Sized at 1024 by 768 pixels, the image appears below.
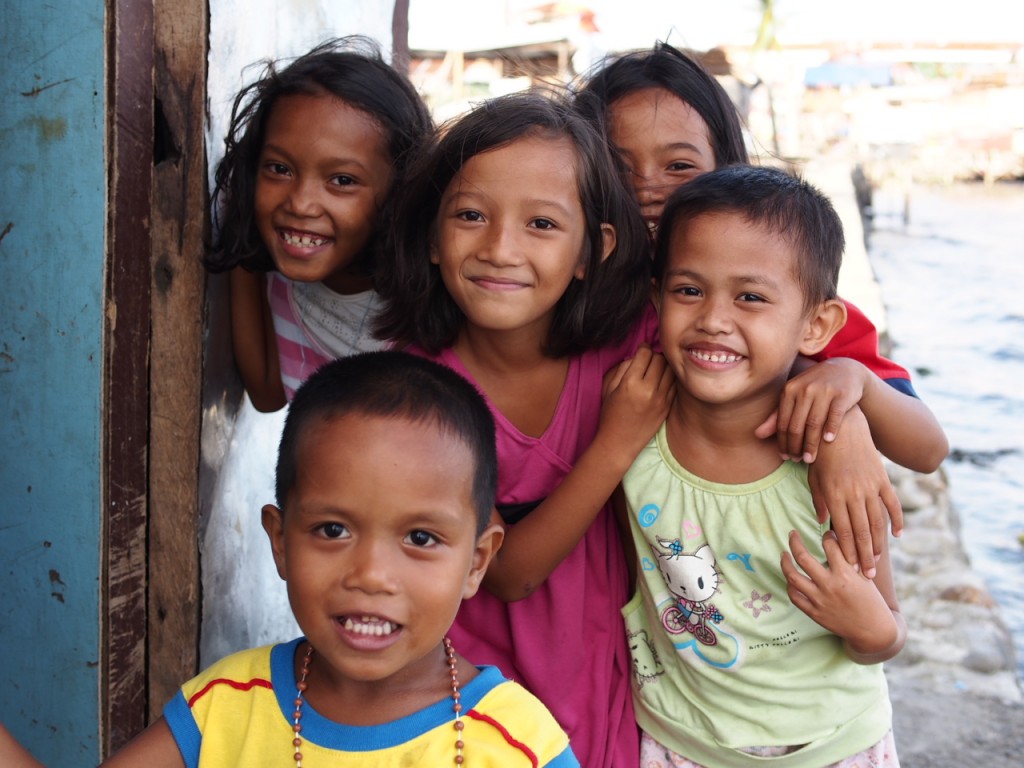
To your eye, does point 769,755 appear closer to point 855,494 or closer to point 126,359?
point 855,494

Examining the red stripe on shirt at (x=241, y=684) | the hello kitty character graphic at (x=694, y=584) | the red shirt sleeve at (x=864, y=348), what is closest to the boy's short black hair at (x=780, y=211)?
the red shirt sleeve at (x=864, y=348)

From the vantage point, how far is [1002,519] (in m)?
6.02

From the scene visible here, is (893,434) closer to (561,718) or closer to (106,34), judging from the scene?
(561,718)

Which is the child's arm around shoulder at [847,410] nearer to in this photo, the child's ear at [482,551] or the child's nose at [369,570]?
the child's ear at [482,551]

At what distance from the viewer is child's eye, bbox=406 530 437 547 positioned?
4.82ft

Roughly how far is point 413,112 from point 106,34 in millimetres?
714

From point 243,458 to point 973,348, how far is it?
947 cm

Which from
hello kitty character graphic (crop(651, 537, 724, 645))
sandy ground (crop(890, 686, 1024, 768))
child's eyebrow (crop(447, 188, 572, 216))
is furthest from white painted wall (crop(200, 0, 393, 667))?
sandy ground (crop(890, 686, 1024, 768))

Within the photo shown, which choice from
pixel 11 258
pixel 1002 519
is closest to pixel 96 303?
pixel 11 258

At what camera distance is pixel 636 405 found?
1832 millimetres

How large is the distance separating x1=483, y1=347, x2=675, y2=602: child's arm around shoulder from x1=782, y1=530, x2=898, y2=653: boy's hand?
12.0 inches

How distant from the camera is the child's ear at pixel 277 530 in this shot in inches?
60.6

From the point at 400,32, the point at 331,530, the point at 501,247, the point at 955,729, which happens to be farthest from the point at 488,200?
the point at 955,729

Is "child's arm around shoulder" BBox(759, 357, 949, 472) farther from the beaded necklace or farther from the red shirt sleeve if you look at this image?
the beaded necklace
